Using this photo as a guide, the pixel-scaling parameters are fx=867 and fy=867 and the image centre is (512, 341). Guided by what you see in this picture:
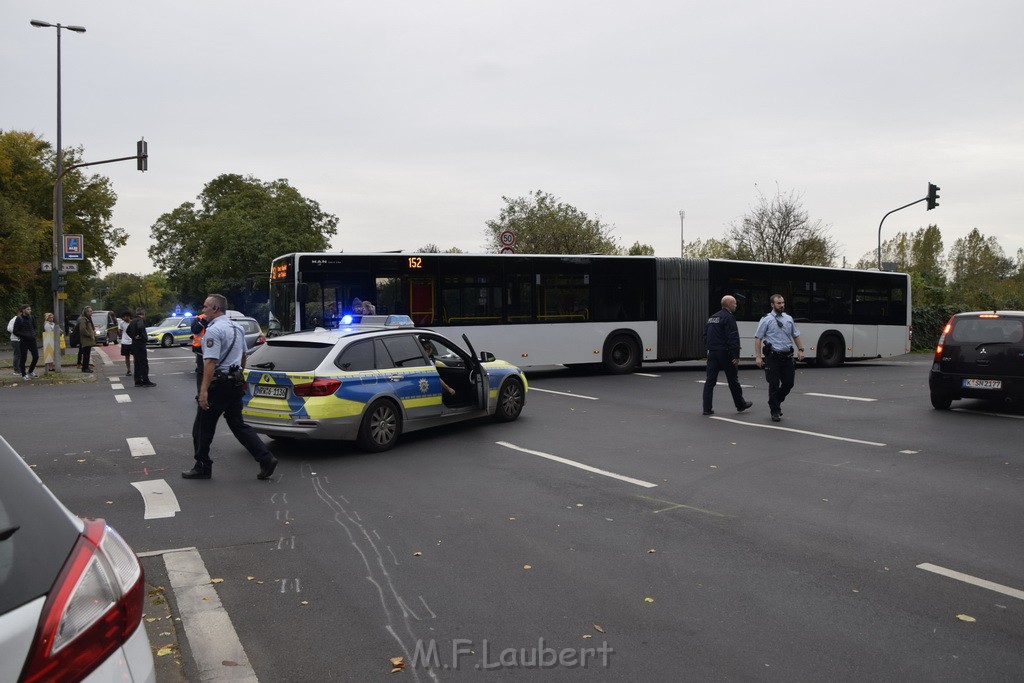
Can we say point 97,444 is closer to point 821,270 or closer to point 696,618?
point 696,618

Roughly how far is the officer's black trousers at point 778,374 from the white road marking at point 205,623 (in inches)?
352

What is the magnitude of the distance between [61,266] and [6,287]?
40.1 ft

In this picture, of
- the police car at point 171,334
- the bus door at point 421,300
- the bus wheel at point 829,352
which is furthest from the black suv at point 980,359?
the police car at point 171,334

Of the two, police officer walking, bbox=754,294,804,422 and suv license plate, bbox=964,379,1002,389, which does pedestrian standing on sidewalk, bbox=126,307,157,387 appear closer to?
police officer walking, bbox=754,294,804,422

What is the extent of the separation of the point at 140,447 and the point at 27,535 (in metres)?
9.01

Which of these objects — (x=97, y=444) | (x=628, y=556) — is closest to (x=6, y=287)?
A: (x=97, y=444)

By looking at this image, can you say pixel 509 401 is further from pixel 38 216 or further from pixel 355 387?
pixel 38 216

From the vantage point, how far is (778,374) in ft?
41.5

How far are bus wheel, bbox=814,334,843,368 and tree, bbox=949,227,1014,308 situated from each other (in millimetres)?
23367

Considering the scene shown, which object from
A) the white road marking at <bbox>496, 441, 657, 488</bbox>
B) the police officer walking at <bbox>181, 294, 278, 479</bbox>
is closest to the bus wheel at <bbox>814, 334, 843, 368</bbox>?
the white road marking at <bbox>496, 441, 657, 488</bbox>

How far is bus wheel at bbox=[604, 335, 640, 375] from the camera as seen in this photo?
2106 cm

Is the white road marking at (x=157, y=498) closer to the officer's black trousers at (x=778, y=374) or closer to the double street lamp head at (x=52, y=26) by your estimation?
the officer's black trousers at (x=778, y=374)

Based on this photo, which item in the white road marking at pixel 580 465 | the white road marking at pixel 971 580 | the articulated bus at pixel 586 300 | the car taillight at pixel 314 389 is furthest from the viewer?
the articulated bus at pixel 586 300

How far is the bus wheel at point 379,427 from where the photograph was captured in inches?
386
